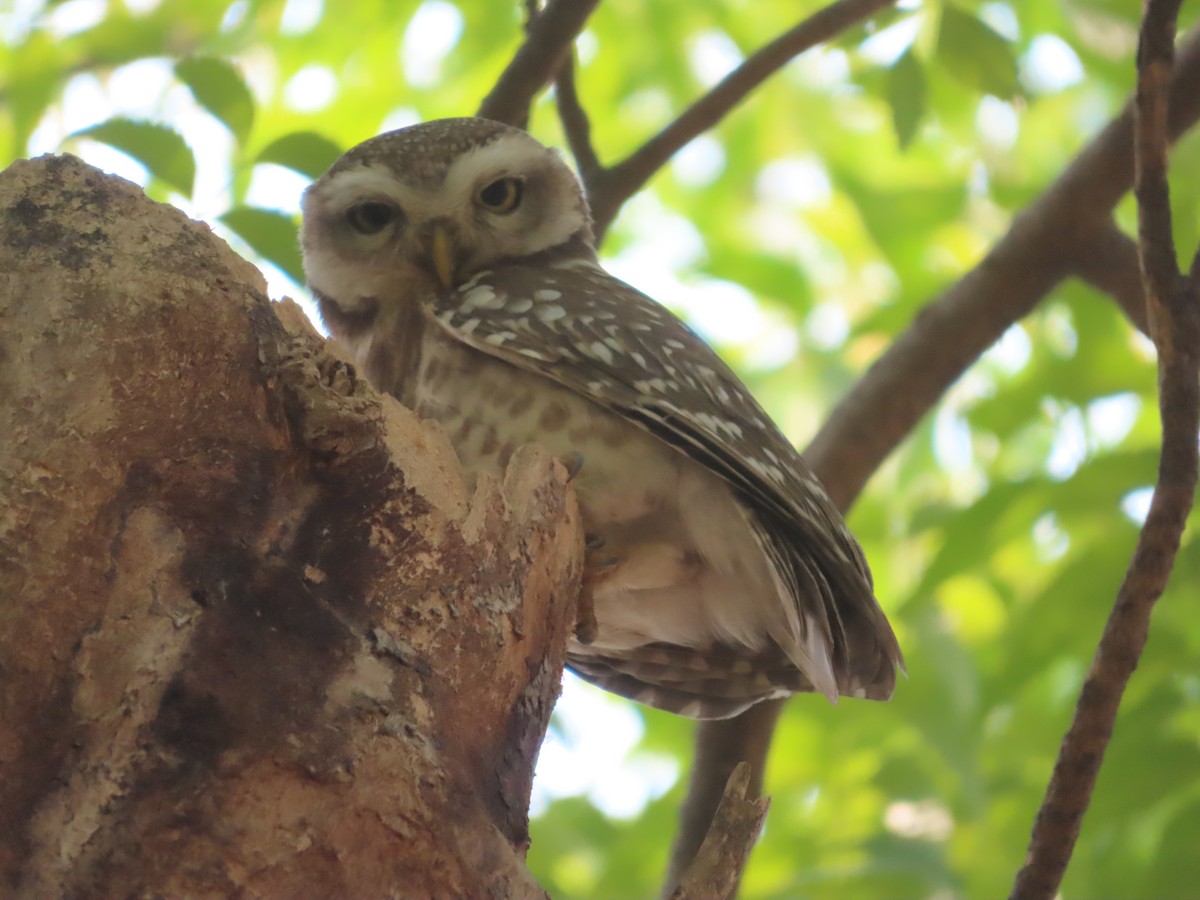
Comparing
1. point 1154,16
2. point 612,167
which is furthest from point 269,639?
point 612,167

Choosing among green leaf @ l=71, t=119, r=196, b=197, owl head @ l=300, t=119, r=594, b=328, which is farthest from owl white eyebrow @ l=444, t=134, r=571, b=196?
green leaf @ l=71, t=119, r=196, b=197

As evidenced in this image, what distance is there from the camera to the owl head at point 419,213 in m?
3.01

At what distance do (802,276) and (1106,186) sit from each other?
70.5 inches

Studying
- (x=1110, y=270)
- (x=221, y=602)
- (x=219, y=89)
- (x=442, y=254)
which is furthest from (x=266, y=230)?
(x=1110, y=270)

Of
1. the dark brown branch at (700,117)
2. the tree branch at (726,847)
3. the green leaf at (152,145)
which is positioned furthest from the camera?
the dark brown branch at (700,117)

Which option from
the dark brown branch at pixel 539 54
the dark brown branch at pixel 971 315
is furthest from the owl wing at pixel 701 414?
the dark brown branch at pixel 971 315

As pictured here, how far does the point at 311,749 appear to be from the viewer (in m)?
1.41

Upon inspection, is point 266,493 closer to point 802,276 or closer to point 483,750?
point 483,750

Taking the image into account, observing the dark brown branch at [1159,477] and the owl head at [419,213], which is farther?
the owl head at [419,213]

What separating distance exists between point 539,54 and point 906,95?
0.89 meters

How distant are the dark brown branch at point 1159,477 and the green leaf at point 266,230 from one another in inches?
62.1

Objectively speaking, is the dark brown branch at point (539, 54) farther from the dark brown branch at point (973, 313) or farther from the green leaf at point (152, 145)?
the dark brown branch at point (973, 313)

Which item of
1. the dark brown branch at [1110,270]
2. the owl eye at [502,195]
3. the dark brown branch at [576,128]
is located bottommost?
the owl eye at [502,195]

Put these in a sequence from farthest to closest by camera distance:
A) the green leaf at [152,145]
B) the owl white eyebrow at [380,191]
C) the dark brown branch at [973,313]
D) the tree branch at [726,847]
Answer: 1. the dark brown branch at [973,313]
2. the owl white eyebrow at [380,191]
3. the green leaf at [152,145]
4. the tree branch at [726,847]
